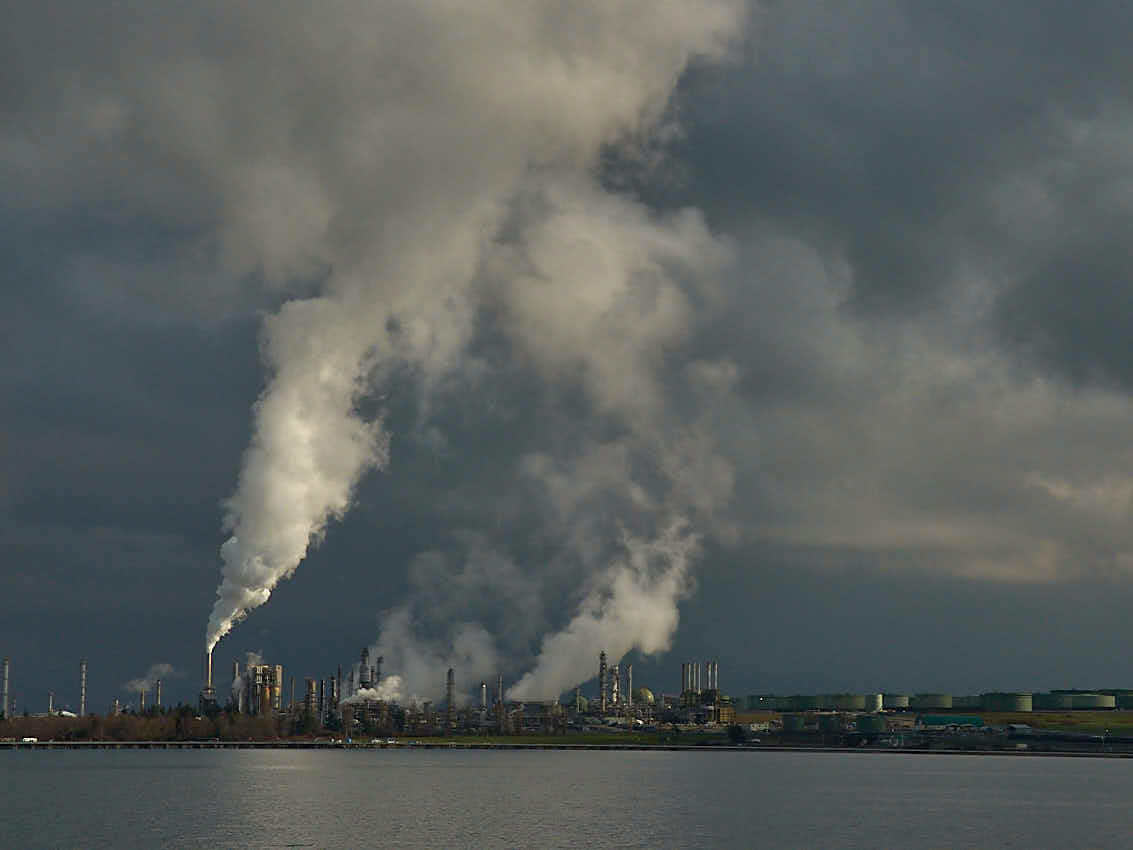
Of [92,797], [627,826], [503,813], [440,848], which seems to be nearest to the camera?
[440,848]

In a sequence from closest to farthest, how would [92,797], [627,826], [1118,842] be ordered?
1. [1118,842]
2. [627,826]
3. [92,797]

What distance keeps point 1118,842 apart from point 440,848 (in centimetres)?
6497

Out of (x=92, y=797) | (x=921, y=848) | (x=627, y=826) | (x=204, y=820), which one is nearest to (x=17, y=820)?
(x=204, y=820)

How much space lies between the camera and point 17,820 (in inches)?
6048

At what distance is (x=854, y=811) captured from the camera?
172 m

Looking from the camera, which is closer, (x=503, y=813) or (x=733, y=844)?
(x=733, y=844)

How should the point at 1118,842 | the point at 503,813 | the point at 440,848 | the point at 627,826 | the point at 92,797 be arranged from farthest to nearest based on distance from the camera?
the point at 92,797 → the point at 503,813 → the point at 627,826 → the point at 1118,842 → the point at 440,848

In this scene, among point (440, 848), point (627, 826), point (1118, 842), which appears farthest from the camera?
point (627, 826)

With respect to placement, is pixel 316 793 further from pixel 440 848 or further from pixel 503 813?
pixel 440 848

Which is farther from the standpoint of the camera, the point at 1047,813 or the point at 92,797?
the point at 92,797

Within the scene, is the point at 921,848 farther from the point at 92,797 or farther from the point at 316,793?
the point at 92,797

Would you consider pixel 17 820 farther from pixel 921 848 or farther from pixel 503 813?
pixel 921 848

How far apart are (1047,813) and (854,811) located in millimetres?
23651

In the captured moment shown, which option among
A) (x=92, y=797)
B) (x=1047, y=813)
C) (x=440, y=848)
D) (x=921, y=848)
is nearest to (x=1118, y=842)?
(x=921, y=848)
